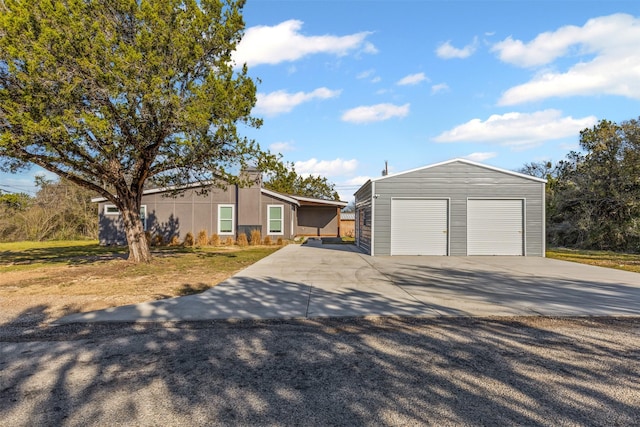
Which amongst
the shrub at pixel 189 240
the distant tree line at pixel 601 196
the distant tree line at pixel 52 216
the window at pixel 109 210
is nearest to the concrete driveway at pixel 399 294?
the shrub at pixel 189 240

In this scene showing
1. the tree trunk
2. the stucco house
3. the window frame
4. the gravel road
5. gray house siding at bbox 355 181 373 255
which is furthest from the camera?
the window frame

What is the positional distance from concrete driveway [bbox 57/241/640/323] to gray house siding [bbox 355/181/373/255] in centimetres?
482

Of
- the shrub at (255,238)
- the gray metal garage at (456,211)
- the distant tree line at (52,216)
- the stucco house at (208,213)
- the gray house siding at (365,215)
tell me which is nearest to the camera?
the gray metal garage at (456,211)

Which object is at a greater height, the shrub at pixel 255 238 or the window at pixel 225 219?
the window at pixel 225 219

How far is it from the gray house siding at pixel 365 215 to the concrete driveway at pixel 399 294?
4818mm

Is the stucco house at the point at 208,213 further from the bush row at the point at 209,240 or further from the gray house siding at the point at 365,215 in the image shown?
the gray house siding at the point at 365,215

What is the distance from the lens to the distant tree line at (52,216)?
999 inches

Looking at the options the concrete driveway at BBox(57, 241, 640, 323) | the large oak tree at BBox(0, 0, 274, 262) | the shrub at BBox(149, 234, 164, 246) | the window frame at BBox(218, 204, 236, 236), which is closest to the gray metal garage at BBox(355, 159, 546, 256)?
the concrete driveway at BBox(57, 241, 640, 323)

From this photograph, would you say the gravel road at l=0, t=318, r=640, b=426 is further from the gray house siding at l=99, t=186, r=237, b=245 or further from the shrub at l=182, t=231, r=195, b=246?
the gray house siding at l=99, t=186, r=237, b=245

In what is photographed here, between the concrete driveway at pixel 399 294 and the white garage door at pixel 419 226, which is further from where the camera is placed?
the white garage door at pixel 419 226

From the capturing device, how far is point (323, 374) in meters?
3.32

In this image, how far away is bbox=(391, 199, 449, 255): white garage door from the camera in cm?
1451

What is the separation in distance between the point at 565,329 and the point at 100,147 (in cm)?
1032

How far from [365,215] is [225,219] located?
8.42 m
